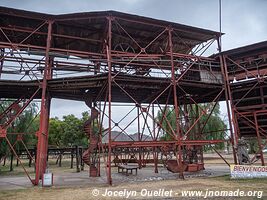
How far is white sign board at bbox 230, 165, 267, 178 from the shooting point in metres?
14.9

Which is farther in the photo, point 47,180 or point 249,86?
point 249,86

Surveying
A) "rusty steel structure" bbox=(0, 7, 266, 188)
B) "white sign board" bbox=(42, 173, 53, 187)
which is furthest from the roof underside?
"white sign board" bbox=(42, 173, 53, 187)

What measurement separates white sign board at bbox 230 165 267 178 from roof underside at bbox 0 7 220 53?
10.3 m

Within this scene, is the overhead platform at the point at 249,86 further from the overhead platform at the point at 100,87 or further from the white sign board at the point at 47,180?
the white sign board at the point at 47,180

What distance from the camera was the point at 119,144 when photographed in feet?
51.0

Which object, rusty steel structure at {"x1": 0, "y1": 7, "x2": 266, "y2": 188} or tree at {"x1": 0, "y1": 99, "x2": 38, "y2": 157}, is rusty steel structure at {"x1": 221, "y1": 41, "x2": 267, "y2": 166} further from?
tree at {"x1": 0, "y1": 99, "x2": 38, "y2": 157}

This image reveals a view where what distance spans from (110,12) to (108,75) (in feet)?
14.5

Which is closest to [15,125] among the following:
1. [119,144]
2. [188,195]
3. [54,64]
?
[54,64]

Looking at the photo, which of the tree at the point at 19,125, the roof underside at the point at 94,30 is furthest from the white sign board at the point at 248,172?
the tree at the point at 19,125

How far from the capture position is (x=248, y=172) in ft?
49.2

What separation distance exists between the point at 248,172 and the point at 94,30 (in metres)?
14.7

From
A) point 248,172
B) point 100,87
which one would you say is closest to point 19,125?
point 100,87

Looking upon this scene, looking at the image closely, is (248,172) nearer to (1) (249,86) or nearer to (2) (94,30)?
(1) (249,86)

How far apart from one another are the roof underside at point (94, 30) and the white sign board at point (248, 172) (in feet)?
33.8
